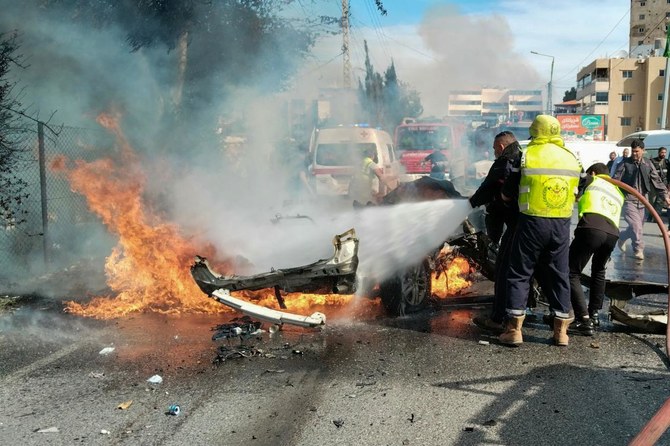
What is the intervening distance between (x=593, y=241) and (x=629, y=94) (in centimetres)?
6872

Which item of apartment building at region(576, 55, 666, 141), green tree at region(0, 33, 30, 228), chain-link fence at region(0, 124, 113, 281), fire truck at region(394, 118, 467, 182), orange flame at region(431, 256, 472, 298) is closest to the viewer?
orange flame at region(431, 256, 472, 298)

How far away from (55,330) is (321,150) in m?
8.93

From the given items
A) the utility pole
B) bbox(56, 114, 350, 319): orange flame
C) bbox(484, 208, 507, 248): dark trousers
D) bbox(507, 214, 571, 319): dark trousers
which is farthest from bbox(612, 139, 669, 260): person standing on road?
the utility pole

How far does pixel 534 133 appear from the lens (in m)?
5.34

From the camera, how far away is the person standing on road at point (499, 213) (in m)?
5.53

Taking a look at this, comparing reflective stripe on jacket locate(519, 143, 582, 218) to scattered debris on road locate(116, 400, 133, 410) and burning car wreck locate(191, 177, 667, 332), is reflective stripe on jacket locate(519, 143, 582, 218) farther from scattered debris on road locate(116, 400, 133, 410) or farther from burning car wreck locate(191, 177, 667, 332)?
scattered debris on road locate(116, 400, 133, 410)

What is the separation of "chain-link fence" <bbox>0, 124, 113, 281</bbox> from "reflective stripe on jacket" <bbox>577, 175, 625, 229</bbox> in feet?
23.2

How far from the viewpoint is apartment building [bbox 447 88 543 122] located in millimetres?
24547

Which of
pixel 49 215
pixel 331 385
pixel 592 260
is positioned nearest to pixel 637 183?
pixel 592 260

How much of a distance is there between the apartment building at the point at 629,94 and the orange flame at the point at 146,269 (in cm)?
6422

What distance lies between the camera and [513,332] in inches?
207

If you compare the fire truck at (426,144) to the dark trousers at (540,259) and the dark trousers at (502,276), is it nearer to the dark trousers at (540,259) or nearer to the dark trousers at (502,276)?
the dark trousers at (502,276)

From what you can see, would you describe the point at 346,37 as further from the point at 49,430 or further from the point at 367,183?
the point at 49,430

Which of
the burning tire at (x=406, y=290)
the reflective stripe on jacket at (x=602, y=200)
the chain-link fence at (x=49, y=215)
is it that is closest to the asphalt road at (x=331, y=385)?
the burning tire at (x=406, y=290)
